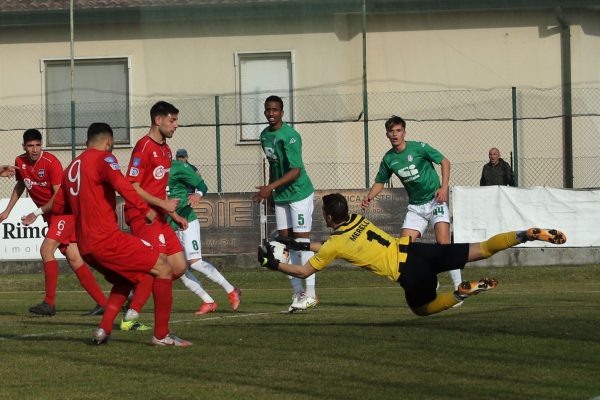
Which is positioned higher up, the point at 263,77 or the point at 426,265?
the point at 263,77

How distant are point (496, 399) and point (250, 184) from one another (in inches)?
816

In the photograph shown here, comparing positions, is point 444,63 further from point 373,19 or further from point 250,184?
point 250,184

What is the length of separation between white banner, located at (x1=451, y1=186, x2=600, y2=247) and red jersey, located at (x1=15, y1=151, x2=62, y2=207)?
33.7 feet

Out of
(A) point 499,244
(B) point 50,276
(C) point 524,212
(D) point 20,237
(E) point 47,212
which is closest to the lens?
(A) point 499,244

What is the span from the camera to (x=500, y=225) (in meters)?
24.5

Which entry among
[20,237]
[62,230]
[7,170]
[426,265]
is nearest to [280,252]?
[426,265]

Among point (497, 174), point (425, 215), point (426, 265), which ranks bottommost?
point (426, 265)

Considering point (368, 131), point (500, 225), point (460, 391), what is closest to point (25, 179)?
point (460, 391)

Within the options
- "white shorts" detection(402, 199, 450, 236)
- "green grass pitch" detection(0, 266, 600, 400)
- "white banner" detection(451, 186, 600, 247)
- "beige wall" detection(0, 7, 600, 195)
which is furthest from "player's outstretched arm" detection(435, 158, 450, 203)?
"beige wall" detection(0, 7, 600, 195)

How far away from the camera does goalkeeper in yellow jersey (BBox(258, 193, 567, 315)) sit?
1177 cm

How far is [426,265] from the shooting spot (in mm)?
12031

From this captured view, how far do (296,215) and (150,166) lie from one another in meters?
3.60

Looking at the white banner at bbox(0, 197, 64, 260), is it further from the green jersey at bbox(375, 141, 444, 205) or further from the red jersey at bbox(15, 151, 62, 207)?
the green jersey at bbox(375, 141, 444, 205)

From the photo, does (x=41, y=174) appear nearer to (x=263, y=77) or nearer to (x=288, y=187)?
(x=288, y=187)
